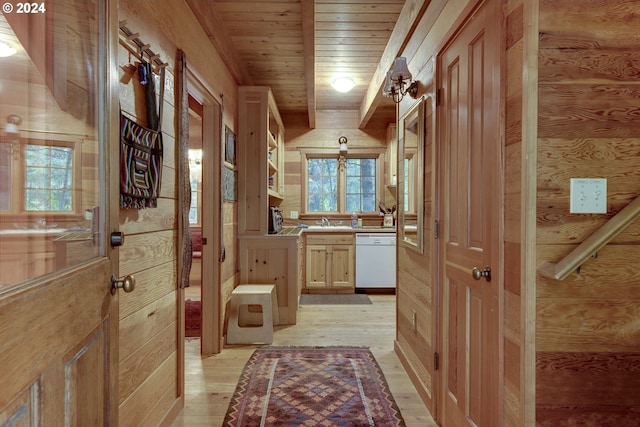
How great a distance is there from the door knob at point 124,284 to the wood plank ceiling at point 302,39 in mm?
1729

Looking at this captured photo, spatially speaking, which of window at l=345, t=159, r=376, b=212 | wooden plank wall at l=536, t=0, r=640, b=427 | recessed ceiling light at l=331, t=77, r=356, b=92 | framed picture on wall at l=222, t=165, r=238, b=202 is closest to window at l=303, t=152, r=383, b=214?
window at l=345, t=159, r=376, b=212

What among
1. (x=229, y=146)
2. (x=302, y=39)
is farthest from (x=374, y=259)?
(x=302, y=39)

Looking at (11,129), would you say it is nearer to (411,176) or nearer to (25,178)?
(25,178)

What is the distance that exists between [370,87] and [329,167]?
5.33ft

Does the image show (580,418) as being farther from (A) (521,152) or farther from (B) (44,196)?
(B) (44,196)

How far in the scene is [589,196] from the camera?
1.12 m

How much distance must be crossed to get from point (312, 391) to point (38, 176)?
1934 mm

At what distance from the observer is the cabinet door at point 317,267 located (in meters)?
4.67

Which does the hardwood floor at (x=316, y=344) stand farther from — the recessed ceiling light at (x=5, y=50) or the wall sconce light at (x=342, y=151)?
the wall sconce light at (x=342, y=151)

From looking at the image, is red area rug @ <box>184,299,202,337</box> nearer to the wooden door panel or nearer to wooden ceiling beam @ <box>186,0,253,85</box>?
the wooden door panel

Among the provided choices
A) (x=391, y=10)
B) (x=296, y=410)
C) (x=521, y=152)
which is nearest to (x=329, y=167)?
(x=391, y=10)

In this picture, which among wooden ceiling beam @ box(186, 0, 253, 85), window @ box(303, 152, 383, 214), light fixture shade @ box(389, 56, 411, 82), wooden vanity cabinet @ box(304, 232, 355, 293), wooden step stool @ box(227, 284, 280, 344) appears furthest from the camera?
window @ box(303, 152, 383, 214)

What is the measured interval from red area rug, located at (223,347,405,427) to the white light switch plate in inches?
57.4

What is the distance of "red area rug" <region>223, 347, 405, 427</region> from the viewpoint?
192 centimetres
